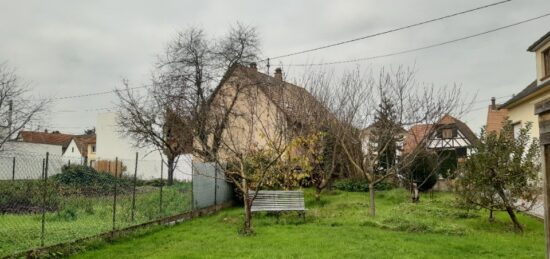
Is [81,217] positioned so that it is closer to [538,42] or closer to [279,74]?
[279,74]

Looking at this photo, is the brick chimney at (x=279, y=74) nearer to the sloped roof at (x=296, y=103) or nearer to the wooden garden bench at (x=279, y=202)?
the sloped roof at (x=296, y=103)

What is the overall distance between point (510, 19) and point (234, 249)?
912 cm

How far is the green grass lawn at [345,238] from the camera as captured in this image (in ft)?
27.1

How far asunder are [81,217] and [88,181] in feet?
19.4

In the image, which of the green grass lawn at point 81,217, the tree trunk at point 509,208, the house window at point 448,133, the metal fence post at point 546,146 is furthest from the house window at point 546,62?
the house window at point 448,133

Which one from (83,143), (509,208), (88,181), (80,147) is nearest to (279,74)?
(88,181)

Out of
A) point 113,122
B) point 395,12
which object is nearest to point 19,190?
point 395,12

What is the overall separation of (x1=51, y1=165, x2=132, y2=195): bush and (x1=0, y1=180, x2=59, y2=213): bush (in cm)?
70

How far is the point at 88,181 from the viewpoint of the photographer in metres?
17.1

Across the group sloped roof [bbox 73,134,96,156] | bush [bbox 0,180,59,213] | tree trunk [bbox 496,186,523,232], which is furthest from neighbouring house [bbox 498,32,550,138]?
sloped roof [bbox 73,134,96,156]

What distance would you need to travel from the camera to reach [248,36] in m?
24.6

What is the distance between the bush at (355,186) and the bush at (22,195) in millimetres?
14064

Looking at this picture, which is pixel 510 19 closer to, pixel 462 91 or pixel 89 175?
pixel 462 91

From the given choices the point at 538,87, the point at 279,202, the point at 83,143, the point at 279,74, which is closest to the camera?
the point at 279,202
